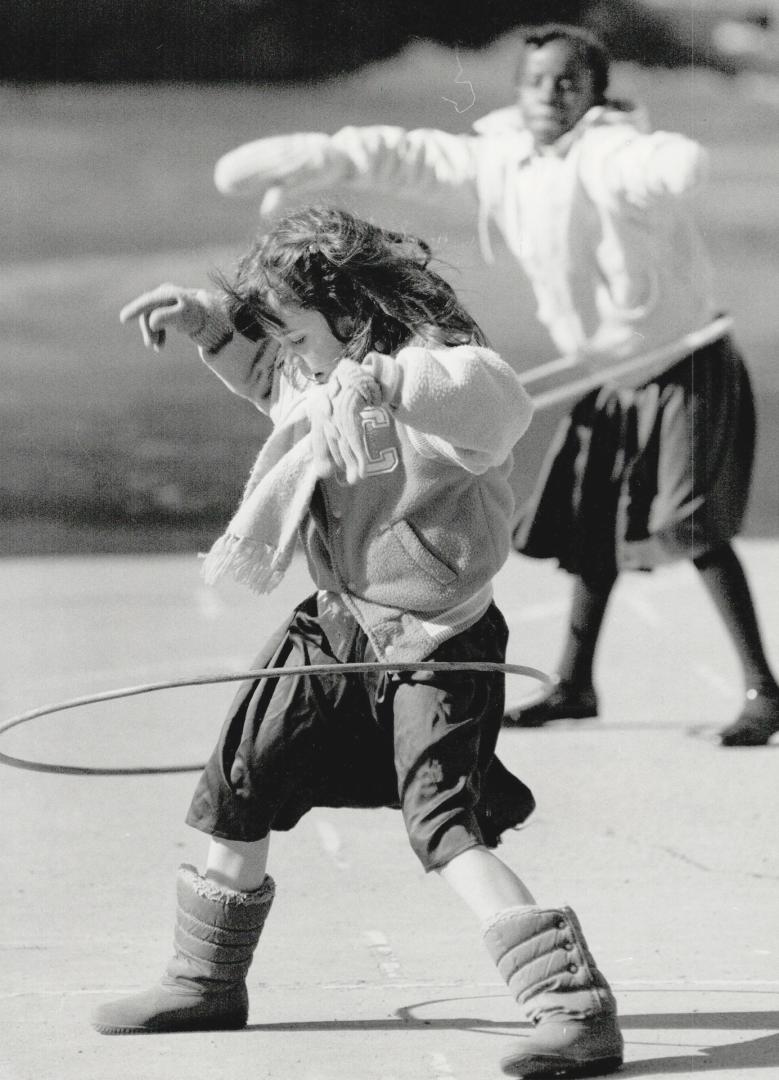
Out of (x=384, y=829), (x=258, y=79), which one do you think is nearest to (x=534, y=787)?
(x=384, y=829)

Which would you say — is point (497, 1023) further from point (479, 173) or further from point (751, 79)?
point (751, 79)

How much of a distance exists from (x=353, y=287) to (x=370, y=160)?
240cm

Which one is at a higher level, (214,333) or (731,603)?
(214,333)

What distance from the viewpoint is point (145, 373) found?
559cm

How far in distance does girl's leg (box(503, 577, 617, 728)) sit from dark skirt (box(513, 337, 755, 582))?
51 millimetres

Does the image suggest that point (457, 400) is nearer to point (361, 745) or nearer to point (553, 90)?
point (361, 745)

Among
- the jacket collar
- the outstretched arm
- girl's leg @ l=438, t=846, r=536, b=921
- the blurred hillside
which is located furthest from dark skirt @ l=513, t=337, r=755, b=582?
girl's leg @ l=438, t=846, r=536, b=921

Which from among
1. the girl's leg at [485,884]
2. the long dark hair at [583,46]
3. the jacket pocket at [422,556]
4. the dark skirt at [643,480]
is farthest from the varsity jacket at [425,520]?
the long dark hair at [583,46]

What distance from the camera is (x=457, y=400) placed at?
258cm

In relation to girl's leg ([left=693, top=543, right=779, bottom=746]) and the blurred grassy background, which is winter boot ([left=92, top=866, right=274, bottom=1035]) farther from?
the blurred grassy background

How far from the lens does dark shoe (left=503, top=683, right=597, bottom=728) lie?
194 inches

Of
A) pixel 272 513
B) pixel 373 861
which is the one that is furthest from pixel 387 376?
pixel 373 861

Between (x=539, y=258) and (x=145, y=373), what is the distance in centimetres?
139

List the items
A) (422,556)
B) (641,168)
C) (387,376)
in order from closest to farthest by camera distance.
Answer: (387,376) → (422,556) → (641,168)
